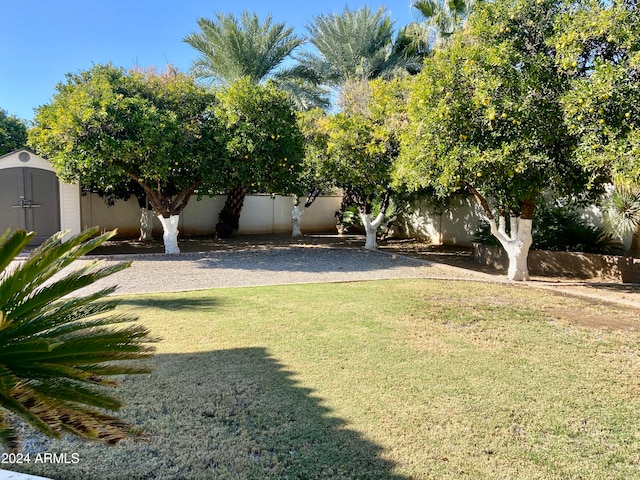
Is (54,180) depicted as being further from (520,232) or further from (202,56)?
(520,232)

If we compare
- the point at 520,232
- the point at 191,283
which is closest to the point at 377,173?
the point at 520,232

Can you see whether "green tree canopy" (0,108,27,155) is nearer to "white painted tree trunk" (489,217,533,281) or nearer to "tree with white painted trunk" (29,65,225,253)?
"tree with white painted trunk" (29,65,225,253)

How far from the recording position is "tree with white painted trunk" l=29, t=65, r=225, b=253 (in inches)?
411

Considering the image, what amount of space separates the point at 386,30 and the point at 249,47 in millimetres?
6776

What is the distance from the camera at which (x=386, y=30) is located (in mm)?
20672

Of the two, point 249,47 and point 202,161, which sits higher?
point 249,47

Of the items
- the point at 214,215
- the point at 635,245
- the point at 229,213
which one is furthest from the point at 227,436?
the point at 214,215

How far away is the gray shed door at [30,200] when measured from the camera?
1234 centimetres

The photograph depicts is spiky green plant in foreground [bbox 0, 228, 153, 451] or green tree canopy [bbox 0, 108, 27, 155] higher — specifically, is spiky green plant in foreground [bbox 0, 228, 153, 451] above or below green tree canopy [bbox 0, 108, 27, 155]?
below

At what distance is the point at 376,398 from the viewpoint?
151 inches

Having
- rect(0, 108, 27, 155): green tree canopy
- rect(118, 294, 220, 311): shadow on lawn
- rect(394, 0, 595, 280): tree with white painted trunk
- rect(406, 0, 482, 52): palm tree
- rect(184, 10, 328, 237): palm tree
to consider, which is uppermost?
rect(406, 0, 482, 52): palm tree

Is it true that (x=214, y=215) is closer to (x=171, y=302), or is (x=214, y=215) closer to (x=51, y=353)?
(x=171, y=302)

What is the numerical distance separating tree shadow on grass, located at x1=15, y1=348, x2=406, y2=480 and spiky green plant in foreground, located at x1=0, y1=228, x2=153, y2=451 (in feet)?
2.73

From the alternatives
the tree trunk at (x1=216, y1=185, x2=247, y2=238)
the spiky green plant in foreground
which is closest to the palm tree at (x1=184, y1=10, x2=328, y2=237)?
the tree trunk at (x1=216, y1=185, x2=247, y2=238)
